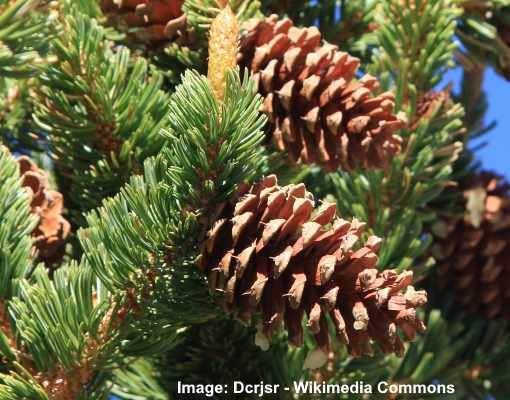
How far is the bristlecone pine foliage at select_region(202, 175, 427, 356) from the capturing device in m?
0.80

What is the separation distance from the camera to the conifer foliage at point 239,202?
814mm

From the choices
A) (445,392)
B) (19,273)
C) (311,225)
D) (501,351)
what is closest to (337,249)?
(311,225)

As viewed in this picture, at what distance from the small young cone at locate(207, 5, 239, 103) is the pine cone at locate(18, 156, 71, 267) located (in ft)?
1.04

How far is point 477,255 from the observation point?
58.1 inches

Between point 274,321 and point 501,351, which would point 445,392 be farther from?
point 274,321

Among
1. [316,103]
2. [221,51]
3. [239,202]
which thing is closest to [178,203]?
[239,202]

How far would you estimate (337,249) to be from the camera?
2.68ft

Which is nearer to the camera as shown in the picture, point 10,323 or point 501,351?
point 10,323

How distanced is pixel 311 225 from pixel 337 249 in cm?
3

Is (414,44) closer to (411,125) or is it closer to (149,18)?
(411,125)

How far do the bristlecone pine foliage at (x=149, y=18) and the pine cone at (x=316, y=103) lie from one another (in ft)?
0.33

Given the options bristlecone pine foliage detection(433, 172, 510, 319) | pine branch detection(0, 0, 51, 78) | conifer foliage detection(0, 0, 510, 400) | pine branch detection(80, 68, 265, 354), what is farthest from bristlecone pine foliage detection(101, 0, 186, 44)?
bristlecone pine foliage detection(433, 172, 510, 319)

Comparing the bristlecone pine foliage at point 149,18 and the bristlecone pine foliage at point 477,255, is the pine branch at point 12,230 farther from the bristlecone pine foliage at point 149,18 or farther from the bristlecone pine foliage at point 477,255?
the bristlecone pine foliage at point 477,255

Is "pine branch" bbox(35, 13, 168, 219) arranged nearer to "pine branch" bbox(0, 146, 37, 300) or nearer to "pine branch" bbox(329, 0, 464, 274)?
"pine branch" bbox(0, 146, 37, 300)
